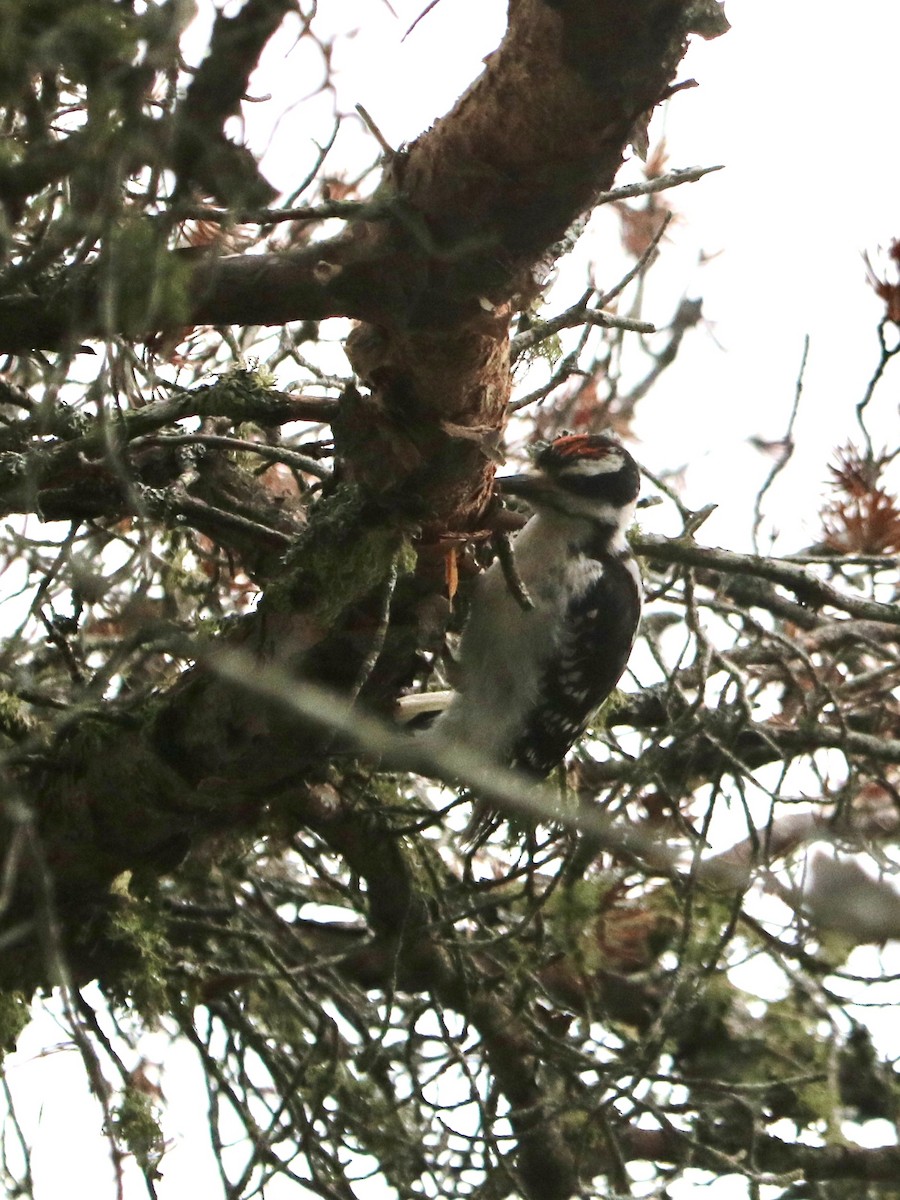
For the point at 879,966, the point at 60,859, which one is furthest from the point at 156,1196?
the point at 879,966

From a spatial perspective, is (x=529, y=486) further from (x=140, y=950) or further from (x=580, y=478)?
(x=140, y=950)

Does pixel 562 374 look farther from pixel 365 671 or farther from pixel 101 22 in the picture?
pixel 101 22

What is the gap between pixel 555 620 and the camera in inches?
139

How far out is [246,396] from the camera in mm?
2273

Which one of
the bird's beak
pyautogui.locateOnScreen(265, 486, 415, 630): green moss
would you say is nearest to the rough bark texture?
pyautogui.locateOnScreen(265, 486, 415, 630): green moss

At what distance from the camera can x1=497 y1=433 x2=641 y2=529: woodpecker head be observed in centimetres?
334

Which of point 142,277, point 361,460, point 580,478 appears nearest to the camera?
point 142,277

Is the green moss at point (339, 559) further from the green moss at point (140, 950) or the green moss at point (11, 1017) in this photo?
the green moss at point (11, 1017)

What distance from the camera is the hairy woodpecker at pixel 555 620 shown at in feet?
11.0

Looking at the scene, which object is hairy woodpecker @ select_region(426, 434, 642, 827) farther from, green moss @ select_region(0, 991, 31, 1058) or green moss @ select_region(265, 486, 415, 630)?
green moss @ select_region(0, 991, 31, 1058)

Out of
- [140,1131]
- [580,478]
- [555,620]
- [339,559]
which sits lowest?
[140,1131]

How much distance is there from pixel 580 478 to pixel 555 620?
0.42 meters

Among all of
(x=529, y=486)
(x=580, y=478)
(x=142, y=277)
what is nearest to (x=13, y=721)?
(x=529, y=486)

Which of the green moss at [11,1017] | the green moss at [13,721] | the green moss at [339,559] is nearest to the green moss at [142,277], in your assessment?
the green moss at [339,559]
